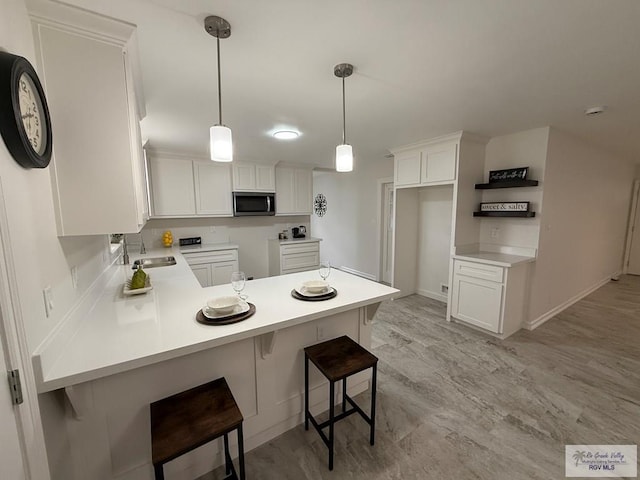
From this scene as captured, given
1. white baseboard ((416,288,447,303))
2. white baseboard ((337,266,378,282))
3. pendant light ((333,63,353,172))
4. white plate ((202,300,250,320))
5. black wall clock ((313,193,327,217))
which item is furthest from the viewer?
black wall clock ((313,193,327,217))

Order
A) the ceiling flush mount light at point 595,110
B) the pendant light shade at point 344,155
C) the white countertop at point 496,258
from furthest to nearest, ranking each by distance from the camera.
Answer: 1. the white countertop at point 496,258
2. the ceiling flush mount light at point 595,110
3. the pendant light shade at point 344,155

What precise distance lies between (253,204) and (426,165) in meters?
2.84

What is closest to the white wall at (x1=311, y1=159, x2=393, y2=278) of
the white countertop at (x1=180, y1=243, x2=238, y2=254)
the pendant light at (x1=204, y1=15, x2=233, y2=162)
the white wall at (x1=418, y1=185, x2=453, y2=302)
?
the white wall at (x1=418, y1=185, x2=453, y2=302)

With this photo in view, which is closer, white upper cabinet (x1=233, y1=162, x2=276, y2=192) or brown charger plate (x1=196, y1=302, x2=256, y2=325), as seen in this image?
brown charger plate (x1=196, y1=302, x2=256, y2=325)

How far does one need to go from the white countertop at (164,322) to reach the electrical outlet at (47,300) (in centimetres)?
17

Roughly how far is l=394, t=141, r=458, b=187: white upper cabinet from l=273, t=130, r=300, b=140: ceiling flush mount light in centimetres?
165

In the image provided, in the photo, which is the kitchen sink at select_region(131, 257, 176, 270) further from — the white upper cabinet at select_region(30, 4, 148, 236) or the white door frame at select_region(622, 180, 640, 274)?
the white door frame at select_region(622, 180, 640, 274)

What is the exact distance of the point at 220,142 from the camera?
4.85ft

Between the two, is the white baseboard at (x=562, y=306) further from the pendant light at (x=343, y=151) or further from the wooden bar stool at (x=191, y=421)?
the wooden bar stool at (x=191, y=421)

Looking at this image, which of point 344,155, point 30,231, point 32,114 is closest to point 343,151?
point 344,155

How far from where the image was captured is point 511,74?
1797 millimetres

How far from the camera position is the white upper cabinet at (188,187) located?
Result: 3.92m

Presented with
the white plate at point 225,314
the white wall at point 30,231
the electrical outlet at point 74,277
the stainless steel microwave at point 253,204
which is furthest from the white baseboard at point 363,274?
the white wall at point 30,231

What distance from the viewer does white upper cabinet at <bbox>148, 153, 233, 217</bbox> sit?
392cm
